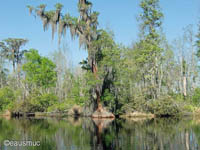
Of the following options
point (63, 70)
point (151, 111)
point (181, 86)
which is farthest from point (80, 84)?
point (63, 70)

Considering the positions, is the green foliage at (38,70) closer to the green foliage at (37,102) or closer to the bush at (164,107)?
the green foliage at (37,102)

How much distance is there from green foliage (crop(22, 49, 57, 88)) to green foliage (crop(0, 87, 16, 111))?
458 centimetres

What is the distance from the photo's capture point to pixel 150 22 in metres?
36.4

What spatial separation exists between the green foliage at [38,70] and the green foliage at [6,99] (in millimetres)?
4581

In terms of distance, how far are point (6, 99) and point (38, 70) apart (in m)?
7.99

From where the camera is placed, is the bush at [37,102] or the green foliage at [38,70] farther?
the green foliage at [38,70]

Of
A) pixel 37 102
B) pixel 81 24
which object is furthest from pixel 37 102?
pixel 81 24

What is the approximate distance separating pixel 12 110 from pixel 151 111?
21204 mm

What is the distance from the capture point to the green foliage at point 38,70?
4638 centimetres

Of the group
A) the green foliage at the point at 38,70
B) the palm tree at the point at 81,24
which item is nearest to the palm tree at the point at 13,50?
the green foliage at the point at 38,70

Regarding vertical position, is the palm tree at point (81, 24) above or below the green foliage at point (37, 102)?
above

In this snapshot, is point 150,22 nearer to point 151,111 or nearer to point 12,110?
point 151,111

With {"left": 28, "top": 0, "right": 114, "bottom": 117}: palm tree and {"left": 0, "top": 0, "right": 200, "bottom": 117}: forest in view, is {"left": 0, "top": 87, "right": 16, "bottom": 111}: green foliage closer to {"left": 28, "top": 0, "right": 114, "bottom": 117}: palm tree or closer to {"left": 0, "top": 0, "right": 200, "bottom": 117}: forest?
{"left": 0, "top": 0, "right": 200, "bottom": 117}: forest

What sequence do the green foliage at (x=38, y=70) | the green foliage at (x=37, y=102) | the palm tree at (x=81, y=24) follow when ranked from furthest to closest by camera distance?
the green foliage at (x=38, y=70) → the green foliage at (x=37, y=102) → the palm tree at (x=81, y=24)
